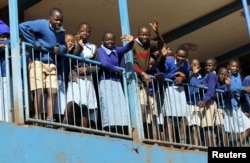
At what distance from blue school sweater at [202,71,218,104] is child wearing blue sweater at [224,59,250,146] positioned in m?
0.46

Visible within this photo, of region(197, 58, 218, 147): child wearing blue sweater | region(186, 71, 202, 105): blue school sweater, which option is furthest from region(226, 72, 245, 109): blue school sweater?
region(186, 71, 202, 105): blue school sweater

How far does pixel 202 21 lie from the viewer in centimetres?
1180

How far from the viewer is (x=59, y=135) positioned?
22.1ft

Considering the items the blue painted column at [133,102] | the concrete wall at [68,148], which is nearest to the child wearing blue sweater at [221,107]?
the concrete wall at [68,148]

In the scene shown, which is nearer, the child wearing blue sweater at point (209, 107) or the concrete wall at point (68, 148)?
the concrete wall at point (68, 148)

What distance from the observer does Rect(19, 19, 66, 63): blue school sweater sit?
6941 millimetres

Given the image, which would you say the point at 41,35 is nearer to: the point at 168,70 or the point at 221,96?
the point at 168,70

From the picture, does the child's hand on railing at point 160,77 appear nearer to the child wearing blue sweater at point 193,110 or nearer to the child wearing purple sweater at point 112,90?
the child wearing purple sweater at point 112,90

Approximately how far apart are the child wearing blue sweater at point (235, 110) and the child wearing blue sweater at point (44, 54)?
3.41m

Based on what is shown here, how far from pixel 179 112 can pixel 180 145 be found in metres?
0.51

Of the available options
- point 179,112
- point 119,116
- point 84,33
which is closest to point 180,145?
point 179,112

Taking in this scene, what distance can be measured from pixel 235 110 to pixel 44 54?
12.5 ft

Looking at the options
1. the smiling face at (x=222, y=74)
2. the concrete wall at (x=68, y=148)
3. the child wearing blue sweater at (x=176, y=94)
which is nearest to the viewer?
the concrete wall at (x=68, y=148)

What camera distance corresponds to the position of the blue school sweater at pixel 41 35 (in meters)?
6.94
